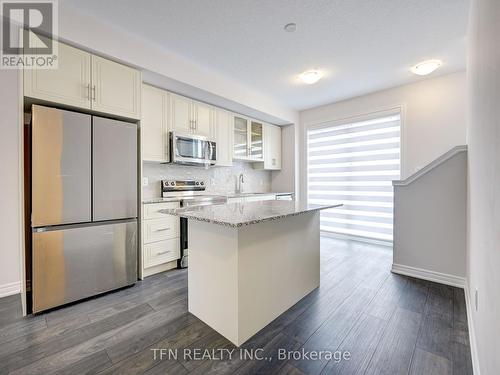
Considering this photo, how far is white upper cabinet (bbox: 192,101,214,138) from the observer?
3437 mm

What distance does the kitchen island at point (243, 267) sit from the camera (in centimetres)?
157

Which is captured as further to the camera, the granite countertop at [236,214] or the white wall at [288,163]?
the white wall at [288,163]

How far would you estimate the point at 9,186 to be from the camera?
2.34 meters

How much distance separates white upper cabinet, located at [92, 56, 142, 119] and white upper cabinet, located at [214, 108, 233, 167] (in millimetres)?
1409

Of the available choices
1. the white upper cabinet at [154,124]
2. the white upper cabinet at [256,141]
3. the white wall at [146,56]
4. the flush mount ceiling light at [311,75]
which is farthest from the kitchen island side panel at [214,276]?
the white upper cabinet at [256,141]

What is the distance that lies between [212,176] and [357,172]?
8.86 feet

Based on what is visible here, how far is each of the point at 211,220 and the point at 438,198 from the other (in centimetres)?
268

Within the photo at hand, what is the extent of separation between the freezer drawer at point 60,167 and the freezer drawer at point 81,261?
0.17m

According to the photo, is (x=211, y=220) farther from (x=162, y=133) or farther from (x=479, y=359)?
(x=162, y=133)

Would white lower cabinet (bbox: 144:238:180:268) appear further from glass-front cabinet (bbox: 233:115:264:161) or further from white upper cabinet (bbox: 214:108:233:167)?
glass-front cabinet (bbox: 233:115:264:161)

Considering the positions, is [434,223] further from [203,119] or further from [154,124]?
[154,124]

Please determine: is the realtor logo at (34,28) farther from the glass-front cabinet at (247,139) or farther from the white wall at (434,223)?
the white wall at (434,223)

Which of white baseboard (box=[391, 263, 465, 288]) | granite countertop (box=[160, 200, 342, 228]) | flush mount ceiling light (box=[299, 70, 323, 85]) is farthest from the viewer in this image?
flush mount ceiling light (box=[299, 70, 323, 85])

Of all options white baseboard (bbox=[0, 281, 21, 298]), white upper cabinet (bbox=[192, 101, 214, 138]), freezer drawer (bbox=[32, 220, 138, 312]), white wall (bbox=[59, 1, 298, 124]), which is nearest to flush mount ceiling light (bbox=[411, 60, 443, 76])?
white wall (bbox=[59, 1, 298, 124])
